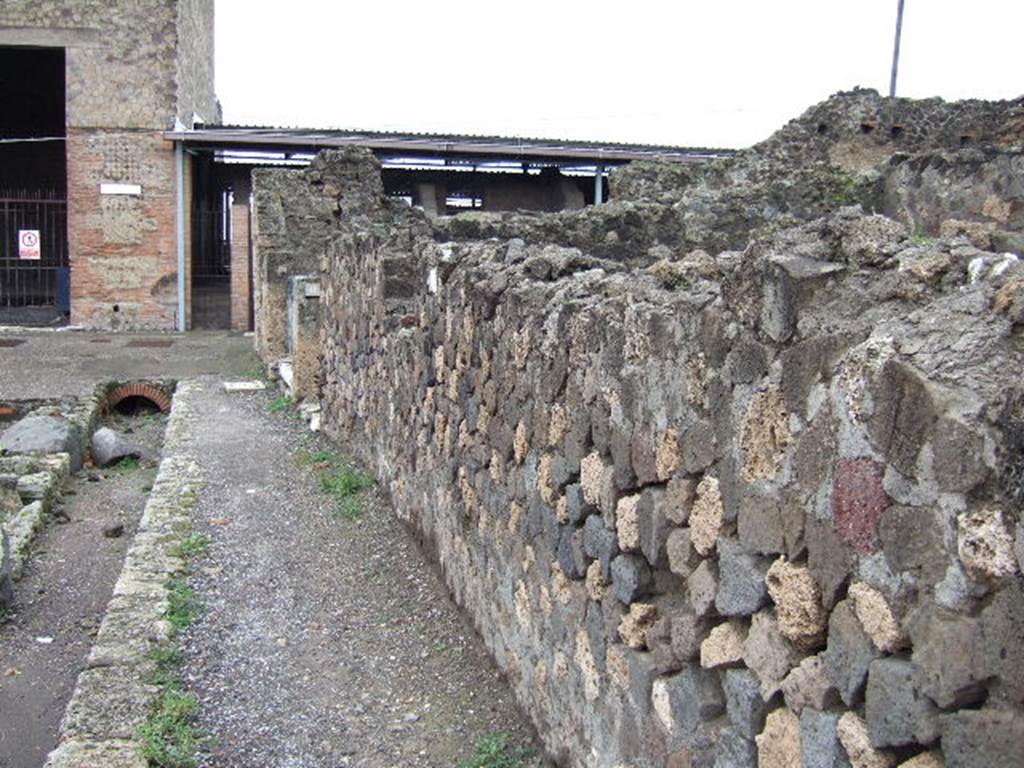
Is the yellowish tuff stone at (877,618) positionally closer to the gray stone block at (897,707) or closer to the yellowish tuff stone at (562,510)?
the gray stone block at (897,707)

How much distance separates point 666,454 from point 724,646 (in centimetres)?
48

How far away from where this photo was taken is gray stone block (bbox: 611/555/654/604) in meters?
2.56

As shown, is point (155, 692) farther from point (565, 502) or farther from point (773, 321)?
point (773, 321)

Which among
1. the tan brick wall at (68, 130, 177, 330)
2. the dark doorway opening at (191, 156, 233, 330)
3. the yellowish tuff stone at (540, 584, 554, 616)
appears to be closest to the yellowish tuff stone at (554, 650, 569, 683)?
the yellowish tuff stone at (540, 584, 554, 616)

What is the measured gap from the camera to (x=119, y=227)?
18562 mm

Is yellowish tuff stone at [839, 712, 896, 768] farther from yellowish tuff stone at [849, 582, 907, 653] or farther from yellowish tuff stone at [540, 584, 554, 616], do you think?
yellowish tuff stone at [540, 584, 554, 616]

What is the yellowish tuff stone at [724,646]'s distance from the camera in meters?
2.05

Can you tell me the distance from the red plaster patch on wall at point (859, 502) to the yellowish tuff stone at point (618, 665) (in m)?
1.06

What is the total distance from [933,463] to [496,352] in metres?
2.59

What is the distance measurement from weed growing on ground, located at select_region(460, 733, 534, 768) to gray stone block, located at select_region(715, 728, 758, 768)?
1.29 m

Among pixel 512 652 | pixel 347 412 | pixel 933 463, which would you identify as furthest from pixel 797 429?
pixel 347 412

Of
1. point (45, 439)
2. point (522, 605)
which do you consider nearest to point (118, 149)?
point (45, 439)

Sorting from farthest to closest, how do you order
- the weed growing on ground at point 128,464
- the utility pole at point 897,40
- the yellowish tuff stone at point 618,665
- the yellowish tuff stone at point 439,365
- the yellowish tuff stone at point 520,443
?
the utility pole at point 897,40, the weed growing on ground at point 128,464, the yellowish tuff stone at point 439,365, the yellowish tuff stone at point 520,443, the yellowish tuff stone at point 618,665

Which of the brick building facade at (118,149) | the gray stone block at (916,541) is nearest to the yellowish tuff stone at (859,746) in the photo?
the gray stone block at (916,541)
